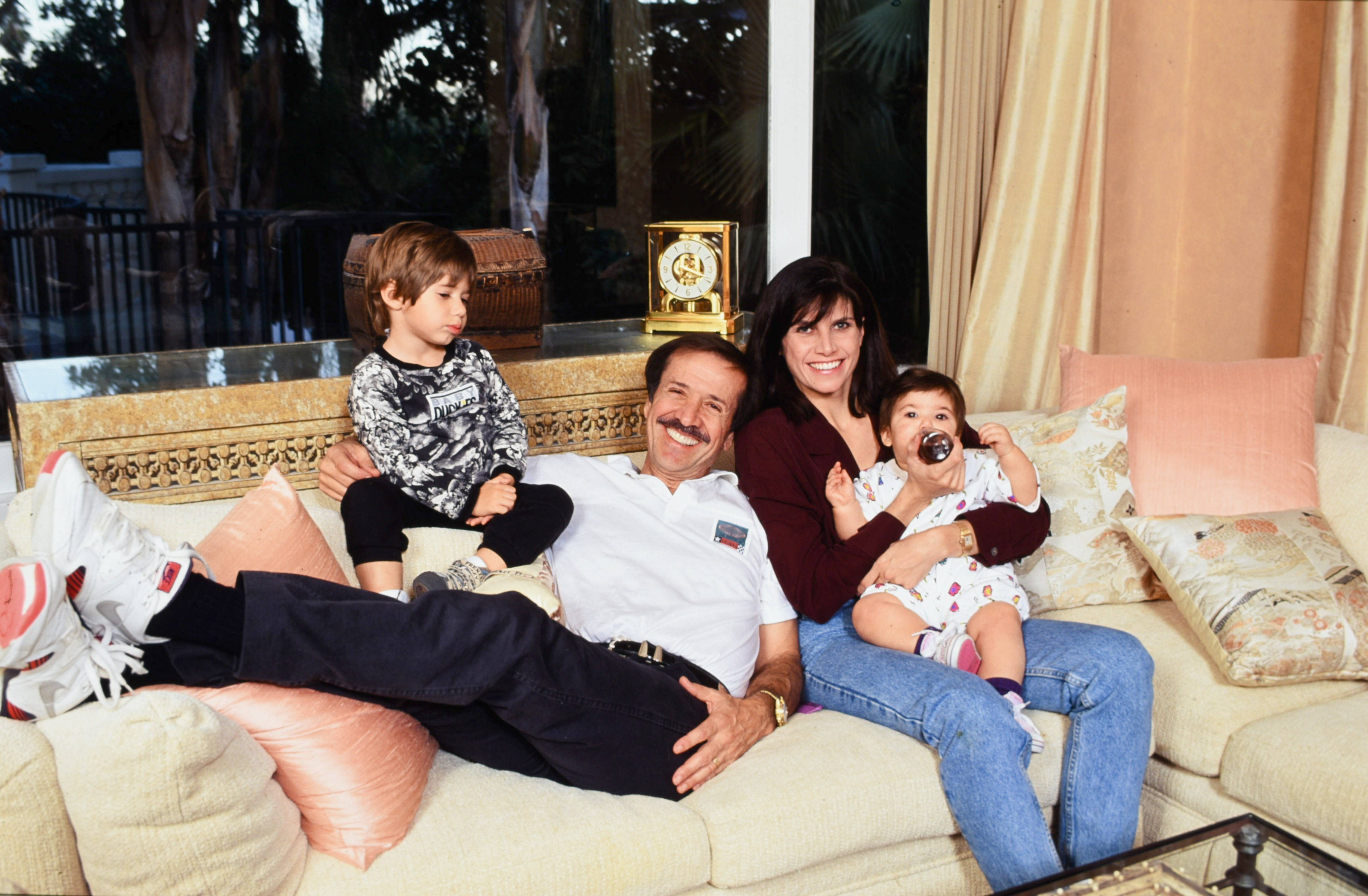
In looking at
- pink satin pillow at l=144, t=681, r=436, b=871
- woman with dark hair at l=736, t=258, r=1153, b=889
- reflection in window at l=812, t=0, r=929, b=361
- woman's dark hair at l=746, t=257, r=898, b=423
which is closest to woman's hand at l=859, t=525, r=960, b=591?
woman with dark hair at l=736, t=258, r=1153, b=889

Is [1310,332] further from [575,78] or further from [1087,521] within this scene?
[575,78]

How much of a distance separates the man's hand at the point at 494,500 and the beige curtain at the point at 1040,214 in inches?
63.3

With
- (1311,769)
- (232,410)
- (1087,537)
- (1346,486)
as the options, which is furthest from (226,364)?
(1346,486)

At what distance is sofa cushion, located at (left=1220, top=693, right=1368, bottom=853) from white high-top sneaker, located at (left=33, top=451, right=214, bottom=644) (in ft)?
5.57

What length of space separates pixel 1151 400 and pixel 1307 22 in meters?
1.22

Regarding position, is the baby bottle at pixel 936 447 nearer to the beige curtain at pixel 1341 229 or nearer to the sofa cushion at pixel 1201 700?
the sofa cushion at pixel 1201 700

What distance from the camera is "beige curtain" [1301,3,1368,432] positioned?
256 centimetres

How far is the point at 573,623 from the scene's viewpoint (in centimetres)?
201

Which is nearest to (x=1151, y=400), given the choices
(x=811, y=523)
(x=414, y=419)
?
(x=811, y=523)

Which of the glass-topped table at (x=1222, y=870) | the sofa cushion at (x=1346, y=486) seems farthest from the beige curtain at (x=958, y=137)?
the glass-topped table at (x=1222, y=870)

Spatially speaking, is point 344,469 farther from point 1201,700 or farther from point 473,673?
point 1201,700

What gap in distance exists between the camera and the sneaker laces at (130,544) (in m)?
1.42

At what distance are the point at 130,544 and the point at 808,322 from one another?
Result: 128cm

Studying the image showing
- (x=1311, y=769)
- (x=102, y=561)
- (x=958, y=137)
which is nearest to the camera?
(x=102, y=561)
